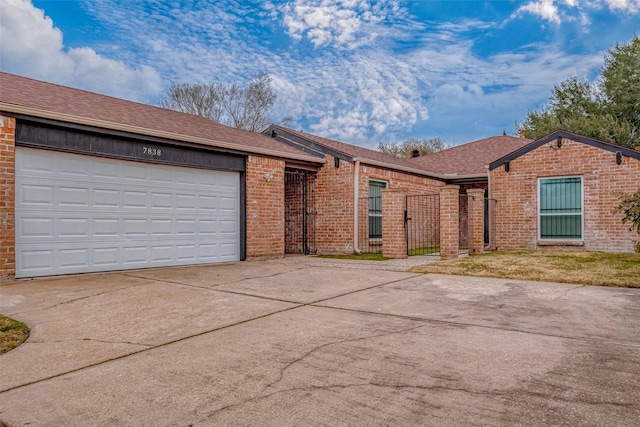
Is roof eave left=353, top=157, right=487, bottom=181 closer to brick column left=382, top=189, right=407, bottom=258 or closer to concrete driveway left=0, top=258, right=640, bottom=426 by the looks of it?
brick column left=382, top=189, right=407, bottom=258

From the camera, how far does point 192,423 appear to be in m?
2.30

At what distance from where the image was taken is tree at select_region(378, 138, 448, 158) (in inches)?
1321

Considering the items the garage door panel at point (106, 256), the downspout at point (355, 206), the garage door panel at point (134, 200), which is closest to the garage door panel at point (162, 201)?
the garage door panel at point (134, 200)

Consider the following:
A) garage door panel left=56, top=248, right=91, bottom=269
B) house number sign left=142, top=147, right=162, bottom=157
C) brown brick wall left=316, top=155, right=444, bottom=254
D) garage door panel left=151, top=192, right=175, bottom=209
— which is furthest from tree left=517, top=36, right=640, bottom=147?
garage door panel left=56, top=248, right=91, bottom=269

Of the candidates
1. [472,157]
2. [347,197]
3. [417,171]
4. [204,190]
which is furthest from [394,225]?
[472,157]

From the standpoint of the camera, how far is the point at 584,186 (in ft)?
39.3

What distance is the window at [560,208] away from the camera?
39.7 ft

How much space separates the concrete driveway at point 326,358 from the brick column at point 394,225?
15.0 ft

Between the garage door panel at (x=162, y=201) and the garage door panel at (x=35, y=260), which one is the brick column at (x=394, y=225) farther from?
the garage door panel at (x=35, y=260)

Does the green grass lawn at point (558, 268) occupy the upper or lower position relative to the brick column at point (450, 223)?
lower

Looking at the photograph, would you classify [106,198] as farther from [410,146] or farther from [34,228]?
[410,146]

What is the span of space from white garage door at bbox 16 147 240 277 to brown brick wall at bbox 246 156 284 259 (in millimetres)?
370

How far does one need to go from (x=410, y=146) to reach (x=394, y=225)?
24176 millimetres

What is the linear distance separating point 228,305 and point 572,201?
11.0 m
